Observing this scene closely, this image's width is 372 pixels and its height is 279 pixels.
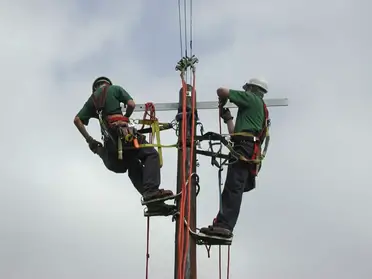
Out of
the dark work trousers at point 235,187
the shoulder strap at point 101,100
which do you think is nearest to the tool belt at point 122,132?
the shoulder strap at point 101,100

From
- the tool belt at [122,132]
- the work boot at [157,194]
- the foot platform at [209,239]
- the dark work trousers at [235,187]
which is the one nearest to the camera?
the foot platform at [209,239]

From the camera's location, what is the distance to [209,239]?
18.0ft

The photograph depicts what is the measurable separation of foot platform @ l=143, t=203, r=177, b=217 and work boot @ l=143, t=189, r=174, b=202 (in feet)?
0.29

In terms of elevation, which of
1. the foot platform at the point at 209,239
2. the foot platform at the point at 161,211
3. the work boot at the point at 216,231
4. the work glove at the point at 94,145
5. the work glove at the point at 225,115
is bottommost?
the foot platform at the point at 209,239

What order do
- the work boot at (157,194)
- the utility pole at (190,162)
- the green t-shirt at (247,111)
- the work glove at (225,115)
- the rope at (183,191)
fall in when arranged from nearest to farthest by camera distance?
the rope at (183,191) < the utility pole at (190,162) < the work boot at (157,194) < the green t-shirt at (247,111) < the work glove at (225,115)

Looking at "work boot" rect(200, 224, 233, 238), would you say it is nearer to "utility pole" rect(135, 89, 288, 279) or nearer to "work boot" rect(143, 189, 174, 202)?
"utility pole" rect(135, 89, 288, 279)

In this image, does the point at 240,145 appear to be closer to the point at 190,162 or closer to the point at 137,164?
the point at 190,162

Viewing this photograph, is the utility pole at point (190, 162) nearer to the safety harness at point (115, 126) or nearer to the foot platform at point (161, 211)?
the foot platform at point (161, 211)

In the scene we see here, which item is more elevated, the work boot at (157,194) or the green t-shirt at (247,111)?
the green t-shirt at (247,111)

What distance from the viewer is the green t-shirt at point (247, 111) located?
6.05 metres

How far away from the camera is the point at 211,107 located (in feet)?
20.4

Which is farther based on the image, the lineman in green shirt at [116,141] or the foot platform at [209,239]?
the lineman in green shirt at [116,141]

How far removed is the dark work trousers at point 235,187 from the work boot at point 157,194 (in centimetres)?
56

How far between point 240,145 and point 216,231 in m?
0.93
